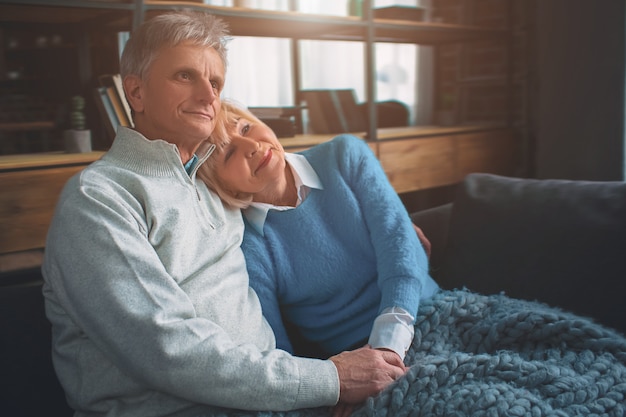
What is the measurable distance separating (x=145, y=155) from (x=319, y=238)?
455 millimetres

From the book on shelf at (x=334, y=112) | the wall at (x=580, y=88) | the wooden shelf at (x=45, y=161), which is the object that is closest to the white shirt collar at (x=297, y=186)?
the wooden shelf at (x=45, y=161)

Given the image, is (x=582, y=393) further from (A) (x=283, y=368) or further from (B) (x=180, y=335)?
(B) (x=180, y=335)

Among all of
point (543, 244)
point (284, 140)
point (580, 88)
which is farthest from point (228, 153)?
point (580, 88)

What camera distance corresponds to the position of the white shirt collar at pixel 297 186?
1386 mm

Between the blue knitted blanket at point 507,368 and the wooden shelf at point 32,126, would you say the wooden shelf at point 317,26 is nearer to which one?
the wooden shelf at point 32,126

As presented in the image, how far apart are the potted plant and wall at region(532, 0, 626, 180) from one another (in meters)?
Answer: 2.15

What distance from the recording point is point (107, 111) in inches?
72.8

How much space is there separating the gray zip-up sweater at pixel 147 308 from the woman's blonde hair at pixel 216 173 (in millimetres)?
122

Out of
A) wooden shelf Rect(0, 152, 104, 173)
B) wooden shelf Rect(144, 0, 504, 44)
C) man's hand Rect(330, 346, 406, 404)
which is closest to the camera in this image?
man's hand Rect(330, 346, 406, 404)

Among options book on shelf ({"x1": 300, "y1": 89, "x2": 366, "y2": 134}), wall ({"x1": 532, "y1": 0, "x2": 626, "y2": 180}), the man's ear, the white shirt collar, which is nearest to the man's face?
the man's ear

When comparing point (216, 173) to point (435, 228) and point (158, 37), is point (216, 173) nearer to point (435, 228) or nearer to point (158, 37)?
point (158, 37)

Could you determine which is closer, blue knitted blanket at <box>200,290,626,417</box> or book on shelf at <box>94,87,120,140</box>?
blue knitted blanket at <box>200,290,626,417</box>

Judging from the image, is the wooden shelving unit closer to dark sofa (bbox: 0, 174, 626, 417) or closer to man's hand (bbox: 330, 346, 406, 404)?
dark sofa (bbox: 0, 174, 626, 417)

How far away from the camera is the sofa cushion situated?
1.39 metres
